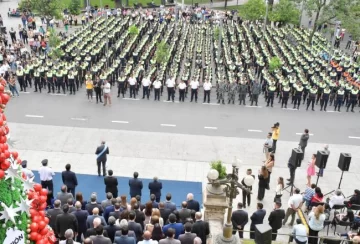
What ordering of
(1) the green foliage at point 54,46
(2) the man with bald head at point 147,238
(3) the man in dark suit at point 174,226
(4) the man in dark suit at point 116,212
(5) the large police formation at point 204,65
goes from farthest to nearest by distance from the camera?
(1) the green foliage at point 54,46 → (5) the large police formation at point 204,65 → (4) the man in dark suit at point 116,212 → (3) the man in dark suit at point 174,226 → (2) the man with bald head at point 147,238

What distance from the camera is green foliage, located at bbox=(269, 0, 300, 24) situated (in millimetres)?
36406

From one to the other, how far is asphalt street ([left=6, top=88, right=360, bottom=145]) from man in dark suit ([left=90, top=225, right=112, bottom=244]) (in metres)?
10.3

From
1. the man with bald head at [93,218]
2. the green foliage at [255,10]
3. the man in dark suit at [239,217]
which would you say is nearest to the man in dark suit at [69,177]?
the man with bald head at [93,218]

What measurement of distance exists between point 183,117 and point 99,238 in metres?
12.0

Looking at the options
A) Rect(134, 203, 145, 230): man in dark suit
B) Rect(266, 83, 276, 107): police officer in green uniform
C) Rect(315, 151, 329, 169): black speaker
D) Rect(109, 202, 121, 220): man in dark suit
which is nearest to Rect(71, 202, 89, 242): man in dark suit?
Rect(109, 202, 121, 220): man in dark suit

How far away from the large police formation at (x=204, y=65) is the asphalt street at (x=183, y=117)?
27.8 inches

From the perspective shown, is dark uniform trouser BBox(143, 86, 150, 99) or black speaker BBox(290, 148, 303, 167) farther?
dark uniform trouser BBox(143, 86, 150, 99)

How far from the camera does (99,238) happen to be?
8.46 m

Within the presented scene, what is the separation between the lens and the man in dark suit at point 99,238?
841 centimetres

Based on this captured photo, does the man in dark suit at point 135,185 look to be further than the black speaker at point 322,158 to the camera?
No

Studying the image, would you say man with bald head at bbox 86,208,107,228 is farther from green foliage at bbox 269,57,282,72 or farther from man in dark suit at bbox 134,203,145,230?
green foliage at bbox 269,57,282,72

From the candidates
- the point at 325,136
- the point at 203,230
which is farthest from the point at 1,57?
the point at 203,230

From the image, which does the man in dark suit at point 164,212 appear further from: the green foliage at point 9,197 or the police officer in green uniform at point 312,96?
the police officer in green uniform at point 312,96

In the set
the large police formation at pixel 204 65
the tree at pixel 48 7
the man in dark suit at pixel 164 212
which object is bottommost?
the man in dark suit at pixel 164 212
